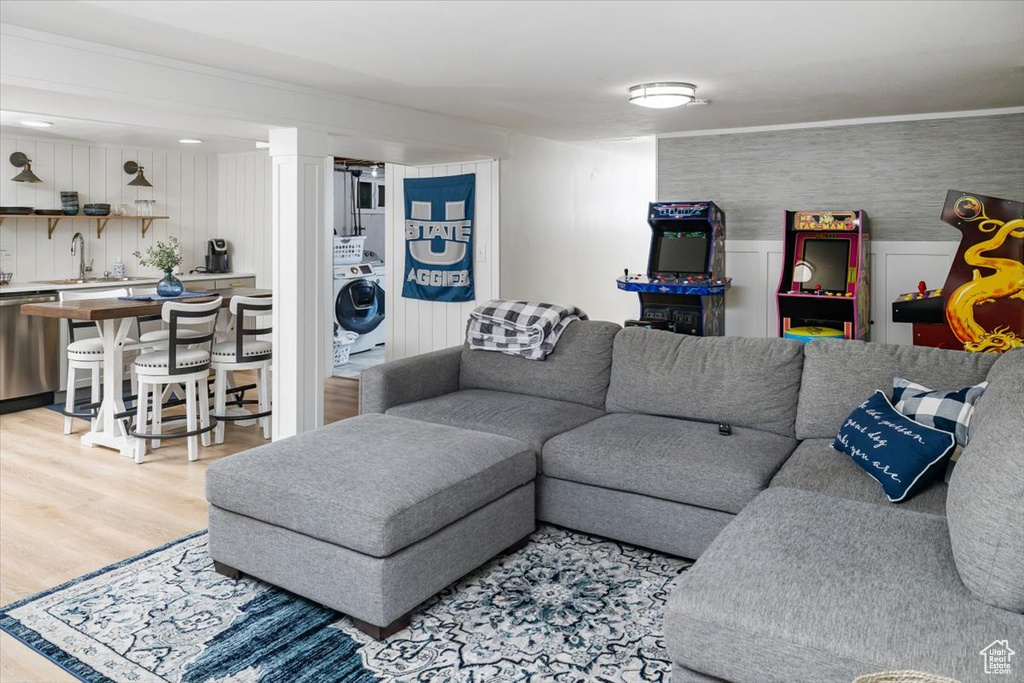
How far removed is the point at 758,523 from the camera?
2254 millimetres

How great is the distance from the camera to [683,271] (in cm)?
Answer: 580

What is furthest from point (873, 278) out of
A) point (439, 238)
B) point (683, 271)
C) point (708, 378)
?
point (439, 238)

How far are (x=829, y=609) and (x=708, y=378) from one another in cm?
186

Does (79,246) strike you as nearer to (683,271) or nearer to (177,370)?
(177,370)

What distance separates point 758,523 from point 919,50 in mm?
2562

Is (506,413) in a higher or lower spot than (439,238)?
lower

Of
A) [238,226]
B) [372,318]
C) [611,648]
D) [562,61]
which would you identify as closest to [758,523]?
[611,648]

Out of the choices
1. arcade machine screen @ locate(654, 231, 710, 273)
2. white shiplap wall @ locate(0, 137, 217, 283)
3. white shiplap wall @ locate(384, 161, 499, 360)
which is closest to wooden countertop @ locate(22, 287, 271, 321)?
white shiplap wall @ locate(0, 137, 217, 283)

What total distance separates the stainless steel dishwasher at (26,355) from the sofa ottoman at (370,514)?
3829 mm

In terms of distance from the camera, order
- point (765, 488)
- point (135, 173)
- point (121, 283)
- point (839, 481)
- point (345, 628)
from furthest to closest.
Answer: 1. point (135, 173)
2. point (121, 283)
3. point (765, 488)
4. point (839, 481)
5. point (345, 628)

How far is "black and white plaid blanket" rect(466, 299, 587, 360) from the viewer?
4.05 m

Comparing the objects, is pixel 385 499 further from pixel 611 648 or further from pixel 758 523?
pixel 758 523

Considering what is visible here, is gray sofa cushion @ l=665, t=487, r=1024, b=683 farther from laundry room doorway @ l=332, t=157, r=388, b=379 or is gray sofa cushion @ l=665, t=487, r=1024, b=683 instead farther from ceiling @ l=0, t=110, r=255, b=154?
laundry room doorway @ l=332, t=157, r=388, b=379

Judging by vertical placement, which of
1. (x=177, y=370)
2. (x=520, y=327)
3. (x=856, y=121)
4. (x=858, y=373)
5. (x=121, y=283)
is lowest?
(x=177, y=370)
